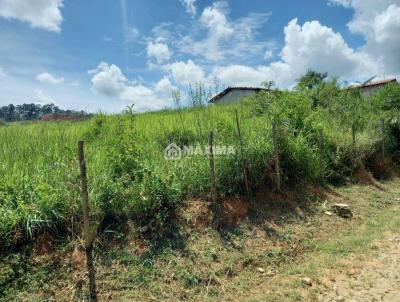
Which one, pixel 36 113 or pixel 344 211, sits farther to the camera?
pixel 36 113

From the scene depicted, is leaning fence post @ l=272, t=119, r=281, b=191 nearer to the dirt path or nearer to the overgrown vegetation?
the overgrown vegetation

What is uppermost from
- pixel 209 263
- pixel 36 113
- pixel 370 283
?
pixel 36 113

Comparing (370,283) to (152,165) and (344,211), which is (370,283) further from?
(152,165)

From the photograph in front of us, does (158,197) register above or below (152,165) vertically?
below

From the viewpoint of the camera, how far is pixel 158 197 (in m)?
3.79

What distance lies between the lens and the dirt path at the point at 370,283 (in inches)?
113

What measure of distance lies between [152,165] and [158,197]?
22.4 inches

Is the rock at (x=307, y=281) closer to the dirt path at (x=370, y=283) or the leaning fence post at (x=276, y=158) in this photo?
the dirt path at (x=370, y=283)

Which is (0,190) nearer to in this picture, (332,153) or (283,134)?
(283,134)

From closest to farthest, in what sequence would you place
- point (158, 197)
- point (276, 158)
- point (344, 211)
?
point (158, 197), point (344, 211), point (276, 158)

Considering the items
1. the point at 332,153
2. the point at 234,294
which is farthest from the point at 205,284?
the point at 332,153

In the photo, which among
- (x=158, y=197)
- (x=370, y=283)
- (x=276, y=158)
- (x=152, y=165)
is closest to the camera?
(x=370, y=283)

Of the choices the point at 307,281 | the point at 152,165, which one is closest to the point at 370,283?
the point at 307,281

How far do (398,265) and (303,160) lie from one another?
2636 mm
